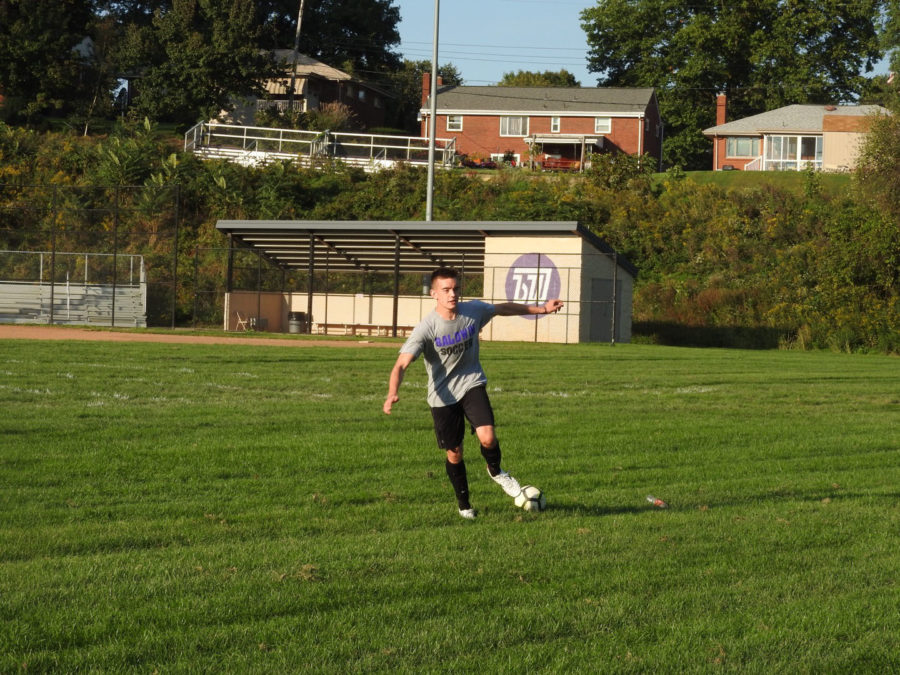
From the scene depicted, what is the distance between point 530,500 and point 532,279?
1091 inches

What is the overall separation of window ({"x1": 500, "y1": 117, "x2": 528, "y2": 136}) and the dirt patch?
42.5 metres

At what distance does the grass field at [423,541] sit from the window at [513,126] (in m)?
59.0

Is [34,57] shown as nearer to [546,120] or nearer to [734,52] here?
[546,120]

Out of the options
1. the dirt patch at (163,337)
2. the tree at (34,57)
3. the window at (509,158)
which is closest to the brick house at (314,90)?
the tree at (34,57)

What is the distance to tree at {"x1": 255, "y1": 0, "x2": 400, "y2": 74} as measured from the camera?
3209 inches

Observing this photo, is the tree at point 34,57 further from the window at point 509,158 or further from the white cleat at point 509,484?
the white cleat at point 509,484

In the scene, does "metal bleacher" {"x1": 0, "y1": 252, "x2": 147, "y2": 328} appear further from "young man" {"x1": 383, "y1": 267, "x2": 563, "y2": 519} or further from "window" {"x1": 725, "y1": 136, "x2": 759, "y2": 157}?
"window" {"x1": 725, "y1": 136, "x2": 759, "y2": 157}

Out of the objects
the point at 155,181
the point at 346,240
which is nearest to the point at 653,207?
the point at 346,240

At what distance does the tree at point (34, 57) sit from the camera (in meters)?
60.1

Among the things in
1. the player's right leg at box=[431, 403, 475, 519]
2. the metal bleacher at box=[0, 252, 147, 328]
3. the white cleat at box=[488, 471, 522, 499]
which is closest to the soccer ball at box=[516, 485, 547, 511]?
the white cleat at box=[488, 471, 522, 499]

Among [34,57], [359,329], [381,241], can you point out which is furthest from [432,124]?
[34,57]

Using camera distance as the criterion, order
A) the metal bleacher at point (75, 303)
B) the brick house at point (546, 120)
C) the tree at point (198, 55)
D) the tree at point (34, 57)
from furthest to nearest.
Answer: the brick house at point (546, 120), the tree at point (198, 55), the tree at point (34, 57), the metal bleacher at point (75, 303)

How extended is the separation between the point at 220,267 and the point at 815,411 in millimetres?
33795

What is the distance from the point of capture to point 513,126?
72312mm
